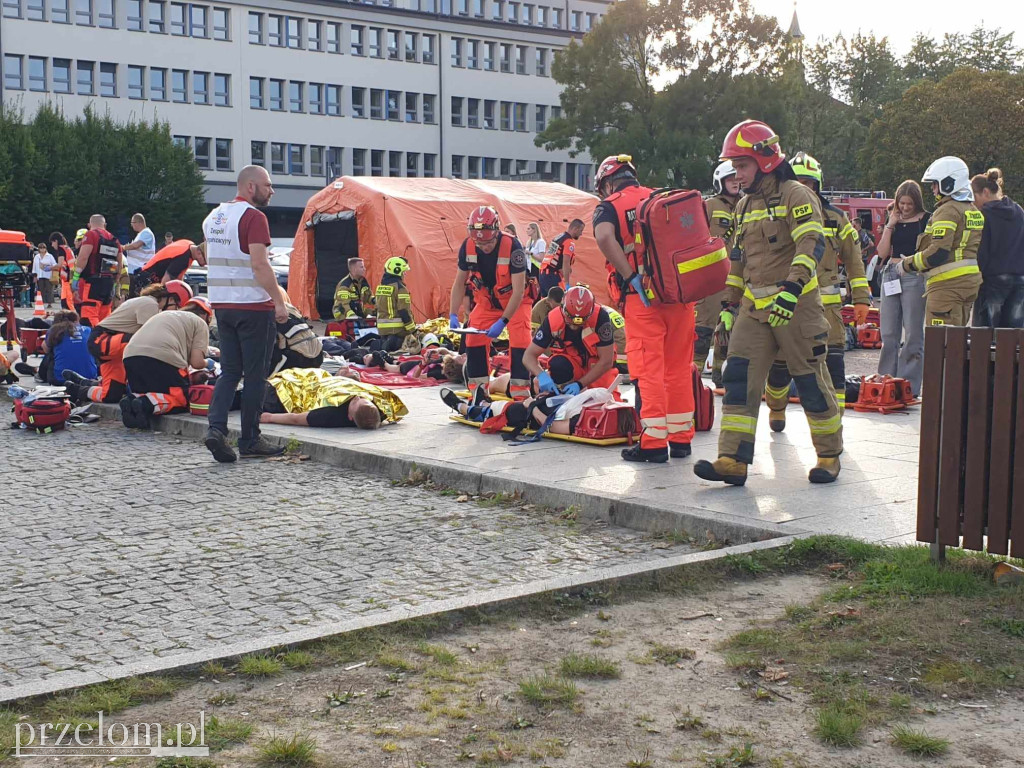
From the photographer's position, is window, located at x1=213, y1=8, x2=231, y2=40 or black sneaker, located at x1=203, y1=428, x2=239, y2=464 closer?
black sneaker, located at x1=203, y1=428, x2=239, y2=464

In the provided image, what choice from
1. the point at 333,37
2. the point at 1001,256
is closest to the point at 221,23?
the point at 333,37

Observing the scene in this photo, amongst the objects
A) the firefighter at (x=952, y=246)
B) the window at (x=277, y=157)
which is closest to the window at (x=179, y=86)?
the window at (x=277, y=157)

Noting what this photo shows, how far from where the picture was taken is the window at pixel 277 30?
6575 cm

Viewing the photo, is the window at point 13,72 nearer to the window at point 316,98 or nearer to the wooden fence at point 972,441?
the window at point 316,98

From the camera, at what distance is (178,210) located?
53938 mm

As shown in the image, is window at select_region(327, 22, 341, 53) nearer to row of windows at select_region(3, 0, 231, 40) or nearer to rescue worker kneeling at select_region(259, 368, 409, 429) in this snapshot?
row of windows at select_region(3, 0, 231, 40)

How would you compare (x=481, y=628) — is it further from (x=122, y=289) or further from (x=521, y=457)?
(x=122, y=289)

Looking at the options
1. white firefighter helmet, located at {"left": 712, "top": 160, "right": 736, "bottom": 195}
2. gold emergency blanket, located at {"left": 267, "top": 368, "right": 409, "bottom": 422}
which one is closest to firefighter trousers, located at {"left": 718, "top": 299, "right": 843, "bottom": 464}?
white firefighter helmet, located at {"left": 712, "top": 160, "right": 736, "bottom": 195}

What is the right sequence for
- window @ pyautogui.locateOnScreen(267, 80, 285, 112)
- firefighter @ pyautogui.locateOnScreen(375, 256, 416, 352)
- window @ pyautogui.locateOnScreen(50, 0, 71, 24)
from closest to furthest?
1. firefighter @ pyautogui.locateOnScreen(375, 256, 416, 352)
2. window @ pyautogui.locateOnScreen(50, 0, 71, 24)
3. window @ pyautogui.locateOnScreen(267, 80, 285, 112)

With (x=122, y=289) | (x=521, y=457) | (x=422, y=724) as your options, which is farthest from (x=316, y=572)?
(x=122, y=289)

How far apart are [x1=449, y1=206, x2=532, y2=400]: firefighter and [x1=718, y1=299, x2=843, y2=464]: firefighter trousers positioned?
12.7 feet

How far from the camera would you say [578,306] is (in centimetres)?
987

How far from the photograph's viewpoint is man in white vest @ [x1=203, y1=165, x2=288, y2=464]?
30.5ft

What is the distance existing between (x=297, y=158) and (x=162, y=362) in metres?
57.0
